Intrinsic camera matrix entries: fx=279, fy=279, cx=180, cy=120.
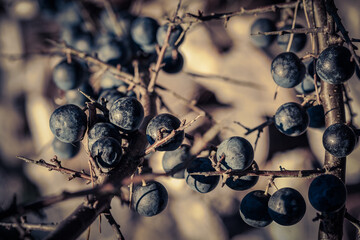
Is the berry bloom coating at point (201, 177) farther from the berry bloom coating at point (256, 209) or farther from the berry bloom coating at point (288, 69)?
the berry bloom coating at point (288, 69)

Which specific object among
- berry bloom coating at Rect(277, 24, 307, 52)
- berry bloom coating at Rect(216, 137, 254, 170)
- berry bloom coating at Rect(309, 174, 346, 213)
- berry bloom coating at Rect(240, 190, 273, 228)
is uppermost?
berry bloom coating at Rect(277, 24, 307, 52)

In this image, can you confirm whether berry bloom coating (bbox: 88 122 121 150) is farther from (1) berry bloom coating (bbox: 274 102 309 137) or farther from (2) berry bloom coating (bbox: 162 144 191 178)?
(1) berry bloom coating (bbox: 274 102 309 137)

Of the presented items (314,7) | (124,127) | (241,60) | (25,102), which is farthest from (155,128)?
(25,102)

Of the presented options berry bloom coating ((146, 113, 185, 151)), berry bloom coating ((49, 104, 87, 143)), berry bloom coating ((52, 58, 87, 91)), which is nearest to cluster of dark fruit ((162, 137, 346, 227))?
berry bloom coating ((146, 113, 185, 151))

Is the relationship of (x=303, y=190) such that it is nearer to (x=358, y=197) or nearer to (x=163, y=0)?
(x=358, y=197)

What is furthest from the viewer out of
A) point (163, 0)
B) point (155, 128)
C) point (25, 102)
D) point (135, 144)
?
point (25, 102)

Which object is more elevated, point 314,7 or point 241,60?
point 241,60
